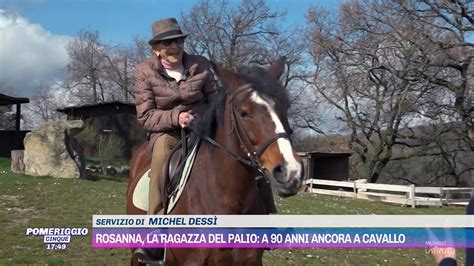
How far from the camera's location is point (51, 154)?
61.9 ft

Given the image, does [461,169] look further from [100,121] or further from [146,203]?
[146,203]

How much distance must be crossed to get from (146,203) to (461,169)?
120 ft

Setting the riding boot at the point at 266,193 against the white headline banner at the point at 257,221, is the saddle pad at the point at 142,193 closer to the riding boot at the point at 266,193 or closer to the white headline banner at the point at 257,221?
the white headline banner at the point at 257,221

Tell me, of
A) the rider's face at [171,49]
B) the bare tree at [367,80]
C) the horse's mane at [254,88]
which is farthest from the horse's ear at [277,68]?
the bare tree at [367,80]

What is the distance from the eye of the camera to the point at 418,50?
30.9m

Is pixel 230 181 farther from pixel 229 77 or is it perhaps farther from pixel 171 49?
pixel 171 49

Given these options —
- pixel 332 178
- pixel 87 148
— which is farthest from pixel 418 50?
pixel 87 148

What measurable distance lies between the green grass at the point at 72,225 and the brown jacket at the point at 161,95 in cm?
435

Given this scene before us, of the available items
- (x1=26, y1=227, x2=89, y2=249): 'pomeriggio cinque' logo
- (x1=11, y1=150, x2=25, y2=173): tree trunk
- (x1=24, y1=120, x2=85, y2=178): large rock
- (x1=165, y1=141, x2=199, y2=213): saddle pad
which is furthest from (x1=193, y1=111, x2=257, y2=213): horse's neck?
(x1=11, y1=150, x2=25, y2=173): tree trunk

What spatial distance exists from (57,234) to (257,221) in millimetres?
6967

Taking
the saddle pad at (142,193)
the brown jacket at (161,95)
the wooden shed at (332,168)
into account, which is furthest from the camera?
the wooden shed at (332,168)

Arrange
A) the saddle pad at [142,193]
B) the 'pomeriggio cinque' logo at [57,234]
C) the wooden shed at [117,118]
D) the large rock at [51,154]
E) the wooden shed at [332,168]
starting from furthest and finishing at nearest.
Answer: the wooden shed at [117,118] < the wooden shed at [332,168] < the large rock at [51,154] < the 'pomeriggio cinque' logo at [57,234] < the saddle pad at [142,193]

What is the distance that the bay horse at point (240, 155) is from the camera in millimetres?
3811

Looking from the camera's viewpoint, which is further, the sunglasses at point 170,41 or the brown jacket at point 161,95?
the sunglasses at point 170,41
